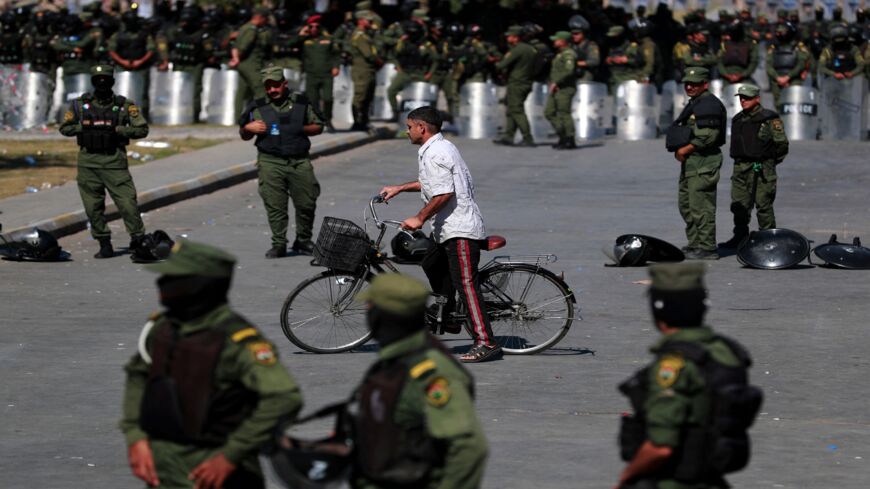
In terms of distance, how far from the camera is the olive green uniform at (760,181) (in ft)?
53.9

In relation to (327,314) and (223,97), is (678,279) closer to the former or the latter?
(327,314)

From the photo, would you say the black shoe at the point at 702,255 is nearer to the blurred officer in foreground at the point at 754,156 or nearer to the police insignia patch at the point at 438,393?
the blurred officer in foreground at the point at 754,156

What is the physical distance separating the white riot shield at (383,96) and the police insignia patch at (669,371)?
26575 mm

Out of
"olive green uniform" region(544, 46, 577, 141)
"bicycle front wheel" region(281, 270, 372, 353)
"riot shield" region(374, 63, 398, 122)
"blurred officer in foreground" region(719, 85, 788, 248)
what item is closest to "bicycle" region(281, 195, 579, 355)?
"bicycle front wheel" region(281, 270, 372, 353)

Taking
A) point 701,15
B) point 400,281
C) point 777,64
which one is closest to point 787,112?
point 777,64

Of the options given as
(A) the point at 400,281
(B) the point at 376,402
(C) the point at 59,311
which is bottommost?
(C) the point at 59,311

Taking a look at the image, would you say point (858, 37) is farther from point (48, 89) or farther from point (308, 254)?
point (308, 254)

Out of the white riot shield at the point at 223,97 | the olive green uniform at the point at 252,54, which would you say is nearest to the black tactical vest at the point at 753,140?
the olive green uniform at the point at 252,54

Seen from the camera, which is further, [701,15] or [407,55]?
[701,15]

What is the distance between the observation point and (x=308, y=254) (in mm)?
16656

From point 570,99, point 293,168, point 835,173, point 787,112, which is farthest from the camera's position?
point 787,112

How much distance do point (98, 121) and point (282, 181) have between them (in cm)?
185

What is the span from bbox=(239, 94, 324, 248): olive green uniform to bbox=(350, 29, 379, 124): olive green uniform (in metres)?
11.7

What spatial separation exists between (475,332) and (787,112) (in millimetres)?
18617
